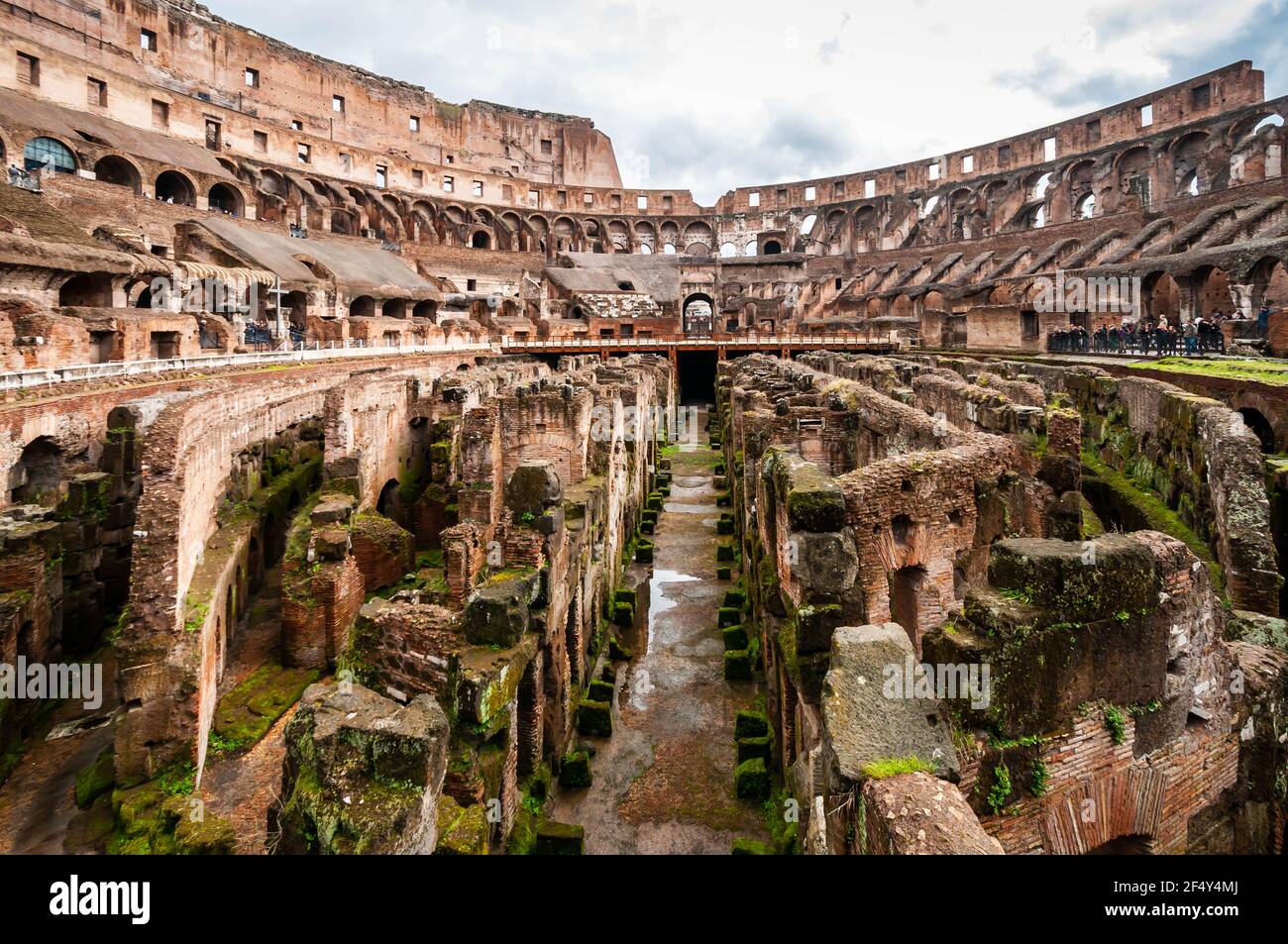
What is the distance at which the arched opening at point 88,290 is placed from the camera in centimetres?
2228

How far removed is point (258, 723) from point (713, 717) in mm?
5277

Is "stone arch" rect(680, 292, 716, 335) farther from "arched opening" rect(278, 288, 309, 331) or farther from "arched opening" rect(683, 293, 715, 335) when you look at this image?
"arched opening" rect(278, 288, 309, 331)

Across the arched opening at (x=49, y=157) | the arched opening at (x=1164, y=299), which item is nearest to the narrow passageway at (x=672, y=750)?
the arched opening at (x=1164, y=299)

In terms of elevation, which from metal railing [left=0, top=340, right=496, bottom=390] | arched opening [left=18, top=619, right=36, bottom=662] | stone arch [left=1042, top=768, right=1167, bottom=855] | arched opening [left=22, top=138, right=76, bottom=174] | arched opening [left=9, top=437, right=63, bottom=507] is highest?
arched opening [left=22, top=138, right=76, bottom=174]

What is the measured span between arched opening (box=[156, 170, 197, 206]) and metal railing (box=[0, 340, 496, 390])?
17.7 m

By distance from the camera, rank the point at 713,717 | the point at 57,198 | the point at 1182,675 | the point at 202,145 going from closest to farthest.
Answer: the point at 1182,675, the point at 713,717, the point at 57,198, the point at 202,145

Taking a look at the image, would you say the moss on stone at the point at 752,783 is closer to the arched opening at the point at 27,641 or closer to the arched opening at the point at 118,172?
the arched opening at the point at 27,641

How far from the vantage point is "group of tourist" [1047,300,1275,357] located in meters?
20.0

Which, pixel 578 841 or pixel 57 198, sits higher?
pixel 57 198

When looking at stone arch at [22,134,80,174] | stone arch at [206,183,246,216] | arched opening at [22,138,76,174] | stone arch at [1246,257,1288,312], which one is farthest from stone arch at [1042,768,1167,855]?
stone arch at [206,183,246,216]

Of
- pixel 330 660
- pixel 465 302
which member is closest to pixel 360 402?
pixel 330 660

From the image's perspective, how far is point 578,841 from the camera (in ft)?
21.5

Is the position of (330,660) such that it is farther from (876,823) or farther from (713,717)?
(876,823)

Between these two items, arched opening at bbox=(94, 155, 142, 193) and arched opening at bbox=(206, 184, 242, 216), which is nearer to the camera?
arched opening at bbox=(94, 155, 142, 193)
